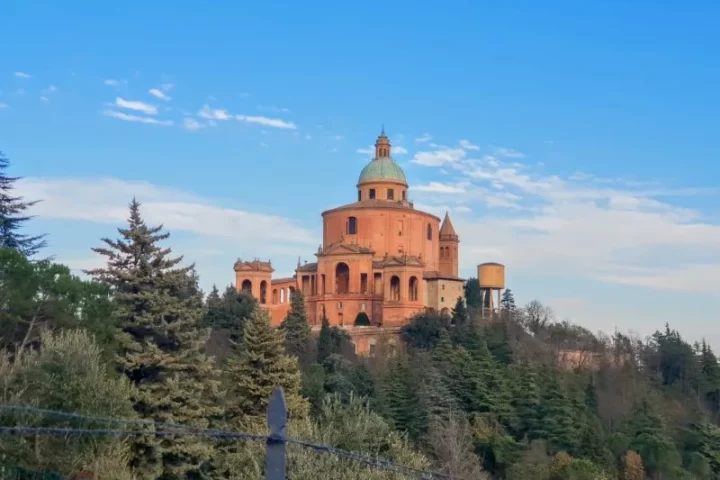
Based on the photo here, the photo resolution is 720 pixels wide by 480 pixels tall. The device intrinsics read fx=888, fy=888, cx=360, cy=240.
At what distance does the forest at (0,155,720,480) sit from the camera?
55.1 ft

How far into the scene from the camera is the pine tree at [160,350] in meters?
20.4

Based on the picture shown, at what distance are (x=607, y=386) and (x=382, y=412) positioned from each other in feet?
49.8

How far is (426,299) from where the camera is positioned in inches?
2313

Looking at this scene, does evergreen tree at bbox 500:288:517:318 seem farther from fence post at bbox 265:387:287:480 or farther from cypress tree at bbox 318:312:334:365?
fence post at bbox 265:387:287:480

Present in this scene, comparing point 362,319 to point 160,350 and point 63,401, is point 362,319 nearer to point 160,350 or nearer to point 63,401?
point 160,350

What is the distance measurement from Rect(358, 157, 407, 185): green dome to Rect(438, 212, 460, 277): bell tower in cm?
561

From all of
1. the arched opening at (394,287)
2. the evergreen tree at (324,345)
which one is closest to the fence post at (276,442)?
the evergreen tree at (324,345)

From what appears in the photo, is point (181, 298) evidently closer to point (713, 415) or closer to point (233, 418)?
point (233, 418)

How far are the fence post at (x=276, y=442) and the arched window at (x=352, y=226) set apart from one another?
55.2m

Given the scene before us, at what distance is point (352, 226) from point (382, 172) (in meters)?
4.75

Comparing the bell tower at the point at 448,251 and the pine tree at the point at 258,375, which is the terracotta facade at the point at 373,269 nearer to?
the bell tower at the point at 448,251

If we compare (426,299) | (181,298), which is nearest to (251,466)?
(181,298)

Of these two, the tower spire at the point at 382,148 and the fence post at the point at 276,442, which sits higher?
the tower spire at the point at 382,148

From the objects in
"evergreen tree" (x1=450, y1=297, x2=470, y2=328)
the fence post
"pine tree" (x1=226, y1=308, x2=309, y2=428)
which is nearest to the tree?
"pine tree" (x1=226, y1=308, x2=309, y2=428)
